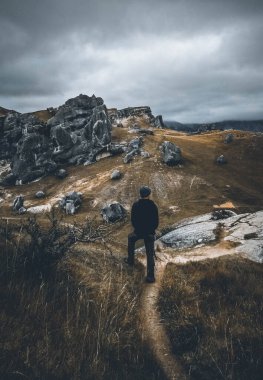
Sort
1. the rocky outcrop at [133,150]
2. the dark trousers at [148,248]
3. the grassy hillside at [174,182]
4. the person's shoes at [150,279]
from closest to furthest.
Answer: the person's shoes at [150,279] → the dark trousers at [148,248] → the grassy hillside at [174,182] → the rocky outcrop at [133,150]

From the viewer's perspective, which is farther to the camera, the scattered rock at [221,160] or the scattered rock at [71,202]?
the scattered rock at [221,160]

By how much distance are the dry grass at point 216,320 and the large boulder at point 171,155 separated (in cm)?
4068

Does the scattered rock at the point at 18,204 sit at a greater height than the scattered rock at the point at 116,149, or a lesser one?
lesser

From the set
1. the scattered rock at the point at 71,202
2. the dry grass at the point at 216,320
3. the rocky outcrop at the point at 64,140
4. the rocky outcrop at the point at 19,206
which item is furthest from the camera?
the rocky outcrop at the point at 64,140

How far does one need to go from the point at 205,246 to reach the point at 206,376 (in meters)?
11.1

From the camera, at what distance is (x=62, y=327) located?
5.53 m

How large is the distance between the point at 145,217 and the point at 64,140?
56.9 meters

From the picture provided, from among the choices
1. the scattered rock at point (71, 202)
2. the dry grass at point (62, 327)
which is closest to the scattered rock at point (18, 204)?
the scattered rock at point (71, 202)

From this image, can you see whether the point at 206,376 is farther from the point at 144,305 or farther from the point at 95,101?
the point at 95,101

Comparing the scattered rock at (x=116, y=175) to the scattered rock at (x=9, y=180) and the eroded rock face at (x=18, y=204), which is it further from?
the scattered rock at (x=9, y=180)

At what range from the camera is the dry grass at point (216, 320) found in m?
6.04

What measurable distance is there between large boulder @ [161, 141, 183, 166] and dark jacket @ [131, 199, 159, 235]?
3961 centimetres

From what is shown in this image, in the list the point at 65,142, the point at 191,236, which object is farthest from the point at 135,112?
the point at 191,236

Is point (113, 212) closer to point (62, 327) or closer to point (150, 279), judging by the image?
point (150, 279)
